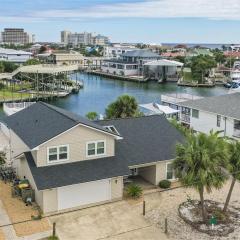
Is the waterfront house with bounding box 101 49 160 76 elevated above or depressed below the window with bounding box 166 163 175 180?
above

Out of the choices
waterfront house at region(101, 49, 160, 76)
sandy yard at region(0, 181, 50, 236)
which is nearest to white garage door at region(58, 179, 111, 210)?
sandy yard at region(0, 181, 50, 236)

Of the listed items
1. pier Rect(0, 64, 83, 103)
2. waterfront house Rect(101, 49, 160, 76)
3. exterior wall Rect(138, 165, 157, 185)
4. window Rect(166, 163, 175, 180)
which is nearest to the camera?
exterior wall Rect(138, 165, 157, 185)

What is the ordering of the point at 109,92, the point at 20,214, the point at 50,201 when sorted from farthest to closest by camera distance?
the point at 109,92, the point at 50,201, the point at 20,214

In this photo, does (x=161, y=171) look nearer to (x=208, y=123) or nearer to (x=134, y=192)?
(x=134, y=192)

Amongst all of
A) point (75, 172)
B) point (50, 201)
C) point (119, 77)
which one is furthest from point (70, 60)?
point (50, 201)

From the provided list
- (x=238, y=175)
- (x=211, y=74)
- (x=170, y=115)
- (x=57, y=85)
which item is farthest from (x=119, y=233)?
(x=211, y=74)

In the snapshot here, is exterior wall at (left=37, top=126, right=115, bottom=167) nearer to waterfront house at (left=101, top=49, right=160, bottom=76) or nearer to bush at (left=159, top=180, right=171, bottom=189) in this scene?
bush at (left=159, top=180, right=171, bottom=189)

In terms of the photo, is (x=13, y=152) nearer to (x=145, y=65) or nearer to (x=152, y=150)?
(x=152, y=150)
